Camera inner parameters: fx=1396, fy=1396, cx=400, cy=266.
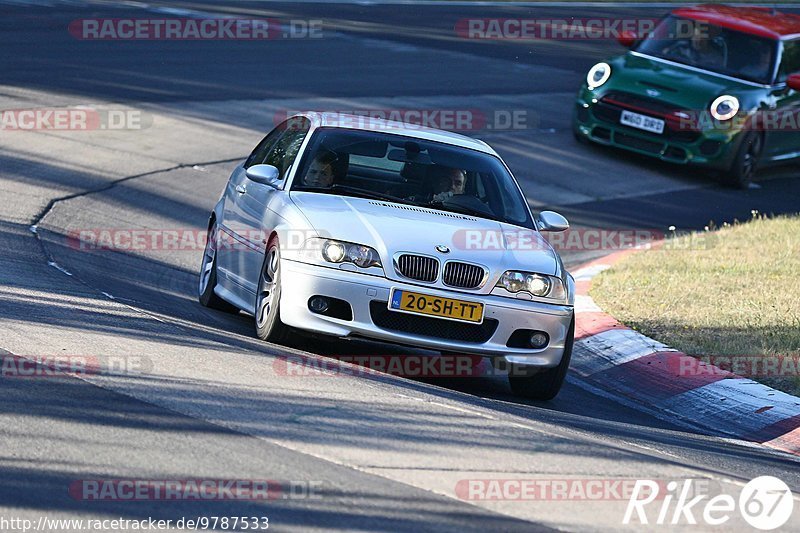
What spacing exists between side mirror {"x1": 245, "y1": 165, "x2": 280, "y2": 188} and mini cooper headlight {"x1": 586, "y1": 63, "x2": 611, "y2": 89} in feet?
32.4

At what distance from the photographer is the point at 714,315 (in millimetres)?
10617

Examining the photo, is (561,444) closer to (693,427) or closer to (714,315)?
(693,427)

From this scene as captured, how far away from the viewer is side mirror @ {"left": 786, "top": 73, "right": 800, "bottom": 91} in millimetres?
17375

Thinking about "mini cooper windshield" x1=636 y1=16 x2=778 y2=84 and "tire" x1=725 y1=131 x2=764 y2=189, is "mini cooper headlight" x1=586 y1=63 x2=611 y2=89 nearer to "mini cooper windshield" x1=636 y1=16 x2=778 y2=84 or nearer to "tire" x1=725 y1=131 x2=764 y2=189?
"mini cooper windshield" x1=636 y1=16 x2=778 y2=84

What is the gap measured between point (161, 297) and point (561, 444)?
4093 millimetres

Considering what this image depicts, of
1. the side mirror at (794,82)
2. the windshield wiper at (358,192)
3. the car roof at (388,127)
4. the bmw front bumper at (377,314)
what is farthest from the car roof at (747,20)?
the bmw front bumper at (377,314)

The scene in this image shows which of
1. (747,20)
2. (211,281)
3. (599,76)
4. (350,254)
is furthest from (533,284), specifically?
(747,20)

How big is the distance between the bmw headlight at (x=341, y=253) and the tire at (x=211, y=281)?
177cm

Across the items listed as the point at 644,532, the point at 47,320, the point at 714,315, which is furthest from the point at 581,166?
the point at 644,532

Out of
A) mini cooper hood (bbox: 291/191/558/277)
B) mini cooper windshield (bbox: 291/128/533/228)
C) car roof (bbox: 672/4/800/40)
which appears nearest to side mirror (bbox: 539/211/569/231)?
mini cooper windshield (bbox: 291/128/533/228)

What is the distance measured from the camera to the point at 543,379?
326 inches

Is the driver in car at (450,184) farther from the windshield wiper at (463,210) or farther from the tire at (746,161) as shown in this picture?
the tire at (746,161)

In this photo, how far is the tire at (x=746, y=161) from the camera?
58.0ft

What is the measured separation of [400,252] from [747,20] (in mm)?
12633
